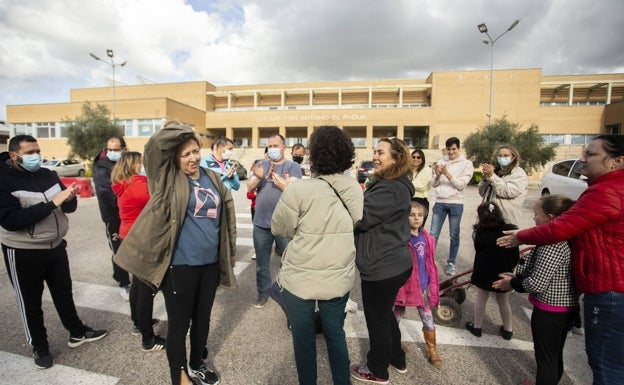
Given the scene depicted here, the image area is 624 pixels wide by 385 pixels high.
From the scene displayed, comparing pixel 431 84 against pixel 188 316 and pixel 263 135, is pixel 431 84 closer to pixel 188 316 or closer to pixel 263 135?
pixel 263 135

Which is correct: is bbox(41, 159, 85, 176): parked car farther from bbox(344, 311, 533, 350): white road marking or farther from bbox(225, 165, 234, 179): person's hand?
bbox(344, 311, 533, 350): white road marking

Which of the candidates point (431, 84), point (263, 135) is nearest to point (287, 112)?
point (263, 135)

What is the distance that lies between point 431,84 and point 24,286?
140ft

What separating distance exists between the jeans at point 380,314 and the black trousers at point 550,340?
2.89 ft

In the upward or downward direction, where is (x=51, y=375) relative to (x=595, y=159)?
downward

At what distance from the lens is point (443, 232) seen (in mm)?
7672

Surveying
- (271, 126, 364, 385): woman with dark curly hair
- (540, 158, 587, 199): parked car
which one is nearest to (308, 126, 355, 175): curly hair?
(271, 126, 364, 385): woman with dark curly hair

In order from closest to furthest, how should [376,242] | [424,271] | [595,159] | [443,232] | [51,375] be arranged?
→ [595,159]
[376,242]
[51,375]
[424,271]
[443,232]

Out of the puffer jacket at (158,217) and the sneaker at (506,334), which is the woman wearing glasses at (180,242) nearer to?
the puffer jacket at (158,217)

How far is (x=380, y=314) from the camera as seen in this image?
222cm

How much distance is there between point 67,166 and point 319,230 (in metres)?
31.7

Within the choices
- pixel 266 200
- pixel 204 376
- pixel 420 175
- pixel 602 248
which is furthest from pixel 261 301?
pixel 602 248

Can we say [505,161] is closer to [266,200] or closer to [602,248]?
[602,248]

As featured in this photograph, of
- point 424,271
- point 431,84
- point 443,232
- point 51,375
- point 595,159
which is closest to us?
point 595,159
